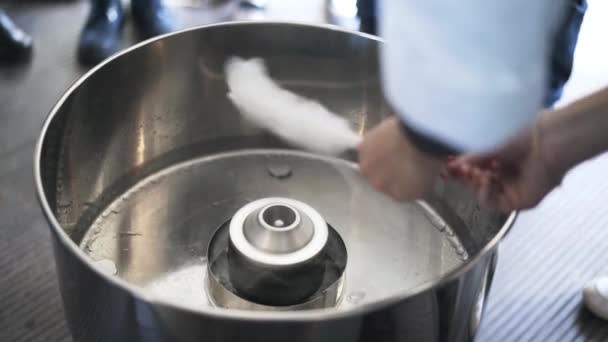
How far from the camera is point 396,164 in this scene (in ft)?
1.64

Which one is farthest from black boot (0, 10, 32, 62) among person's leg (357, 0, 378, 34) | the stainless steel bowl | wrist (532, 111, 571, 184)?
wrist (532, 111, 571, 184)

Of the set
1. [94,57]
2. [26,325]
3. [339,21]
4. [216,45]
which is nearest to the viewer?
[26,325]

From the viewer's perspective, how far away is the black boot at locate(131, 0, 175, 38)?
4.26 ft

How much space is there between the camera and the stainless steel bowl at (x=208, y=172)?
77 cm

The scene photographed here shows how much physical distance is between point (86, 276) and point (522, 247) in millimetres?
613

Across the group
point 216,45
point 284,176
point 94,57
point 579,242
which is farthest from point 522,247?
point 94,57

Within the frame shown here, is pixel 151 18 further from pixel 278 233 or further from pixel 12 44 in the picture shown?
pixel 278 233

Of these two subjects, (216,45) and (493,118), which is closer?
(493,118)

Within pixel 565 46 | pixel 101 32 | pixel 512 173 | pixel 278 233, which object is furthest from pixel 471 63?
pixel 101 32

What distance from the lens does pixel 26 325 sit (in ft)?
2.55

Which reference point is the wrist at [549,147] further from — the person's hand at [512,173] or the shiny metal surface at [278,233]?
the shiny metal surface at [278,233]

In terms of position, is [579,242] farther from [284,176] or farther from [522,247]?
[284,176]

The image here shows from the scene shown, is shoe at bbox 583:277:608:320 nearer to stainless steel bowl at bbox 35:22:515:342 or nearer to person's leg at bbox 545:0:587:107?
stainless steel bowl at bbox 35:22:515:342

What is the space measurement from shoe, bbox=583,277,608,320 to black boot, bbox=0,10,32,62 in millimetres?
1032
